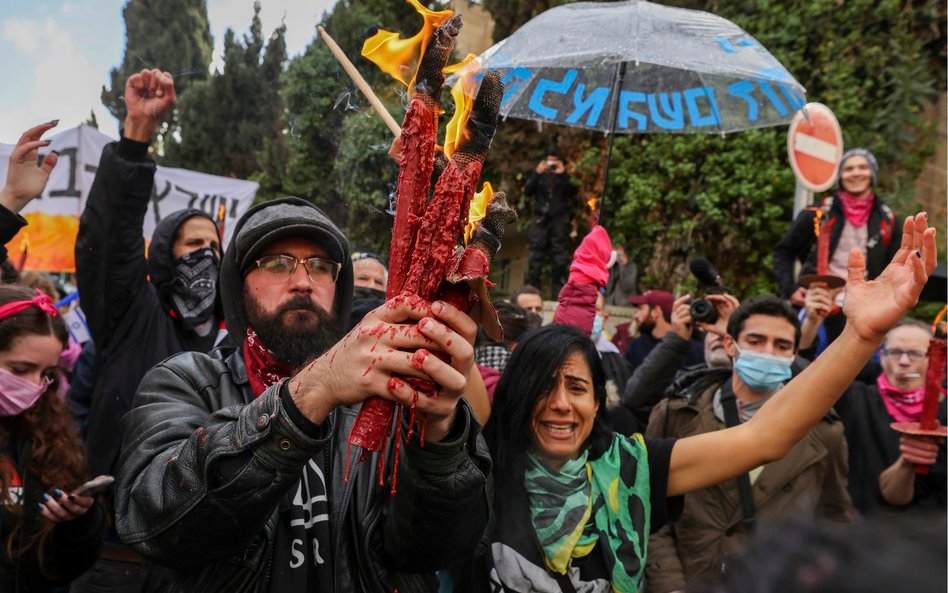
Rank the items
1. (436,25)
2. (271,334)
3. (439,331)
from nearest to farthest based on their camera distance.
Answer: (439,331), (436,25), (271,334)

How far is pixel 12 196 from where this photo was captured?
2.68 m

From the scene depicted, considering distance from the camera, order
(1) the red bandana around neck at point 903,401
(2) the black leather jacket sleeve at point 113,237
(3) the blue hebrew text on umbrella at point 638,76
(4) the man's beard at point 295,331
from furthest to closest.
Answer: (3) the blue hebrew text on umbrella at point 638,76
(1) the red bandana around neck at point 903,401
(2) the black leather jacket sleeve at point 113,237
(4) the man's beard at point 295,331

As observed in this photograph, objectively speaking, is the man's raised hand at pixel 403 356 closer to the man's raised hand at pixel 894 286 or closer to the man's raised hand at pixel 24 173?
the man's raised hand at pixel 894 286

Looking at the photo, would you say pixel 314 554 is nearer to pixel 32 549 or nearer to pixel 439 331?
pixel 439 331

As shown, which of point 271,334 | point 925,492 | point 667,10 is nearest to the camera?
point 271,334

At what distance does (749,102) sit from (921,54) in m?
7.10

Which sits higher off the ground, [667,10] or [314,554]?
[667,10]

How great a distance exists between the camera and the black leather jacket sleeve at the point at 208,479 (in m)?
1.42

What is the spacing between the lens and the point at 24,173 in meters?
2.71

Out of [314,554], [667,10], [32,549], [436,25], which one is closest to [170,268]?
[32,549]

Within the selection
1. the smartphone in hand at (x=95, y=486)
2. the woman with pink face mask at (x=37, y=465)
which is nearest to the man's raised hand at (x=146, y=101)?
the woman with pink face mask at (x=37, y=465)

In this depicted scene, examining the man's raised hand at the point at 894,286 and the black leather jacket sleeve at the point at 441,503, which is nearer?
the black leather jacket sleeve at the point at 441,503

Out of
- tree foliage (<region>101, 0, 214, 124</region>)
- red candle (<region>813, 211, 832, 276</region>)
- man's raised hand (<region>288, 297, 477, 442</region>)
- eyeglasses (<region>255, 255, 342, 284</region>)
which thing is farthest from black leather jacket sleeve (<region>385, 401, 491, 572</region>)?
red candle (<region>813, 211, 832, 276</region>)

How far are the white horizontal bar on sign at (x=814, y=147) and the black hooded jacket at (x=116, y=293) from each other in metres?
5.29
